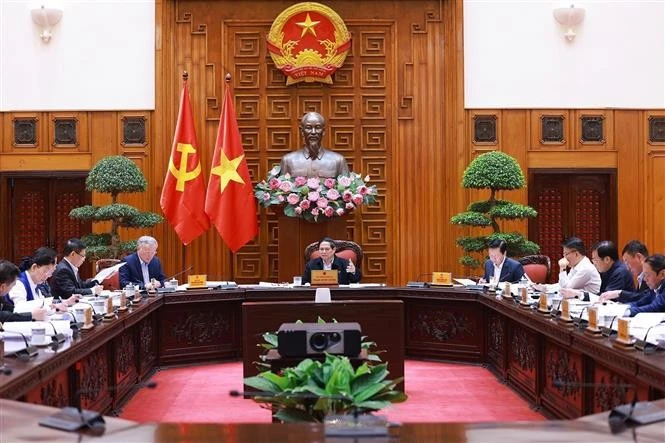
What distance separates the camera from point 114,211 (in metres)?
8.25

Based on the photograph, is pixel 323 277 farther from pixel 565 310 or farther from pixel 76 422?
pixel 76 422

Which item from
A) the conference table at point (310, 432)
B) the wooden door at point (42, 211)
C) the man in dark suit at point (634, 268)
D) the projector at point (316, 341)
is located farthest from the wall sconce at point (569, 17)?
the conference table at point (310, 432)

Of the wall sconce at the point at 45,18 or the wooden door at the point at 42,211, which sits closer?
the wall sconce at the point at 45,18

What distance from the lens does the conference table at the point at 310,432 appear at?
1.83 meters

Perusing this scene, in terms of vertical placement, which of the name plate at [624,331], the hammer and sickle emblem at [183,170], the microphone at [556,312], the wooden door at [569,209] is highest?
the hammer and sickle emblem at [183,170]

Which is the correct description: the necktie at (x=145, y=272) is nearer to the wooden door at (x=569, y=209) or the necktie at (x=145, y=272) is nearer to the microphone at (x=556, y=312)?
the microphone at (x=556, y=312)

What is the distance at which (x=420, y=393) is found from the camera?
19.6 feet

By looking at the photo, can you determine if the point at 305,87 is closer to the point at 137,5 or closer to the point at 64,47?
the point at 137,5

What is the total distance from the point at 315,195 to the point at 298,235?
562 millimetres

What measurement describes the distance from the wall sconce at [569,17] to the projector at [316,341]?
22.4 ft

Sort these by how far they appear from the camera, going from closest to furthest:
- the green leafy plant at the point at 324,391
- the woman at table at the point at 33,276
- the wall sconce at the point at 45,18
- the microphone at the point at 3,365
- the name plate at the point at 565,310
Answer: the green leafy plant at the point at 324,391 → the microphone at the point at 3,365 → the name plate at the point at 565,310 → the woman at table at the point at 33,276 → the wall sconce at the point at 45,18

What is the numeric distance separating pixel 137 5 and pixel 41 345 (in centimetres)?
631

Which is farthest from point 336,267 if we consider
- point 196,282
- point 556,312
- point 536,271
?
point 556,312

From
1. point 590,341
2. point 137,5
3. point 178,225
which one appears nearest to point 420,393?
point 590,341
